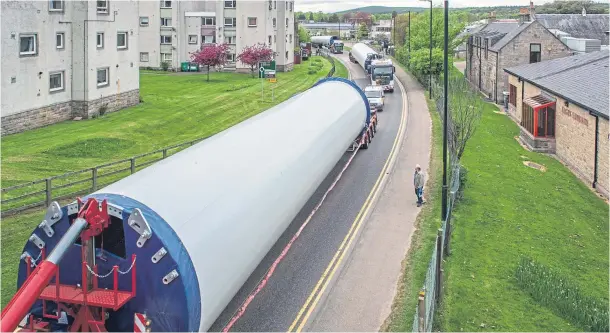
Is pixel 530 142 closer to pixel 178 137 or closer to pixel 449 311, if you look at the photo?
pixel 178 137

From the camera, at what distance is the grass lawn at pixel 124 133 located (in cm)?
2019

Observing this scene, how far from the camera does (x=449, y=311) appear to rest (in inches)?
612

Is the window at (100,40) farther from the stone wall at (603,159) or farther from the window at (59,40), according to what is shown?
the stone wall at (603,159)

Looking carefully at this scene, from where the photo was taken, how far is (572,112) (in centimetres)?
3406

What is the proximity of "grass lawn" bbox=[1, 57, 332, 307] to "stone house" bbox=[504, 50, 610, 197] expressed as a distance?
18.9 metres

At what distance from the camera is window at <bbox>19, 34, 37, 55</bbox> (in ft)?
109

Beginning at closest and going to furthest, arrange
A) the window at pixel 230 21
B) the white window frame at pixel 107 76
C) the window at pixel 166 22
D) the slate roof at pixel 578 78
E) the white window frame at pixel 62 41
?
the slate roof at pixel 578 78
the white window frame at pixel 62 41
the white window frame at pixel 107 76
the window at pixel 166 22
the window at pixel 230 21

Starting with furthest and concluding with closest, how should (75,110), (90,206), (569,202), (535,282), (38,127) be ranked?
(75,110)
(38,127)
(569,202)
(535,282)
(90,206)

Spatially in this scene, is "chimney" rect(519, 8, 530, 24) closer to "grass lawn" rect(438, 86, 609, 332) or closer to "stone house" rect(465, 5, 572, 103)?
"stone house" rect(465, 5, 572, 103)

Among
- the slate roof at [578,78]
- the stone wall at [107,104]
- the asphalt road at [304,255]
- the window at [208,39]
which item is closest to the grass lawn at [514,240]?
the asphalt road at [304,255]

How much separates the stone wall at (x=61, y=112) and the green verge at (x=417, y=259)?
21626mm

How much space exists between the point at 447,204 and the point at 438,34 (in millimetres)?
50818

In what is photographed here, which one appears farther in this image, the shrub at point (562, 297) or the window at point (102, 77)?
the window at point (102, 77)

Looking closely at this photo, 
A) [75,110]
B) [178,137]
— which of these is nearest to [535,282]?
[178,137]
